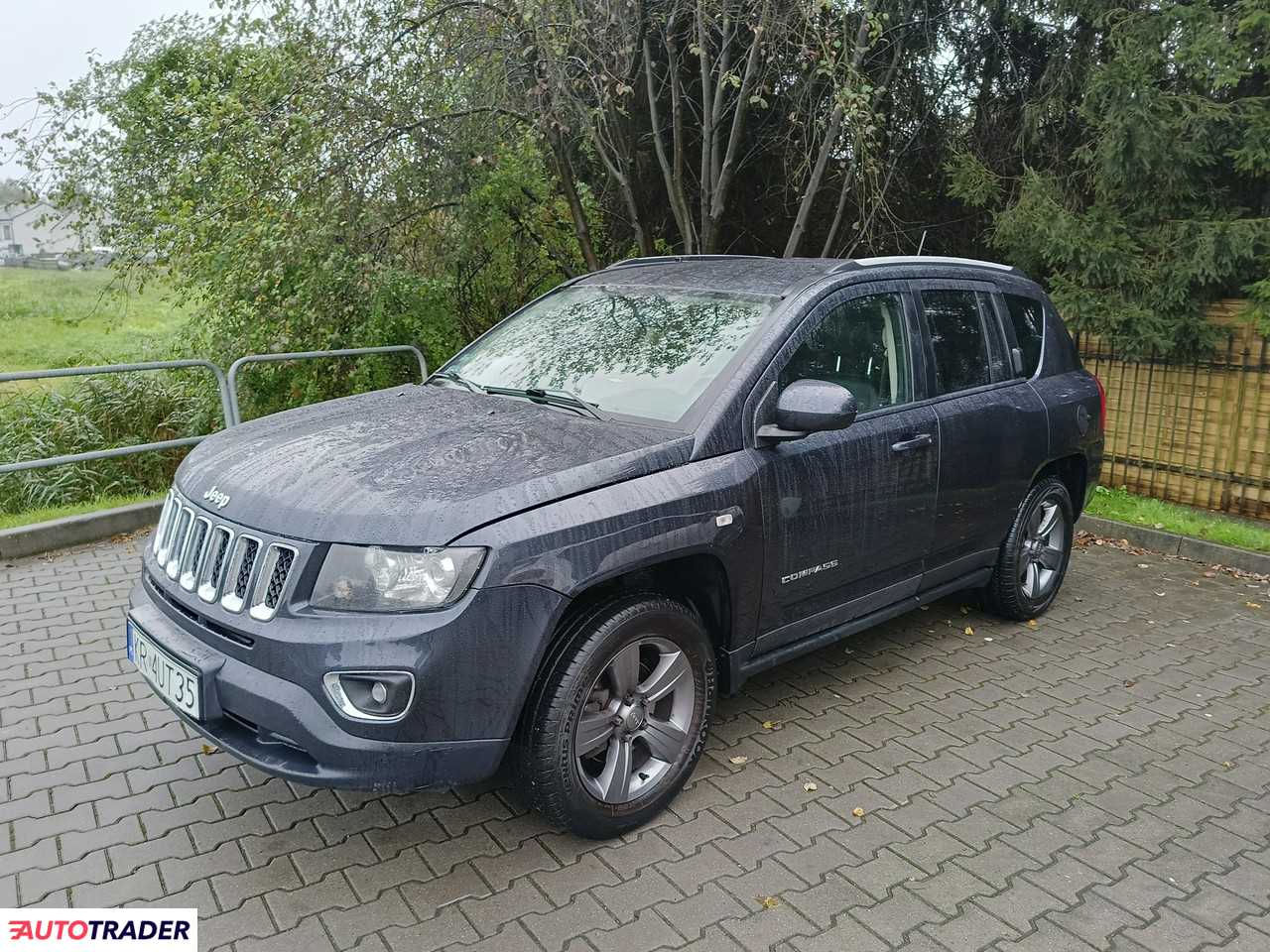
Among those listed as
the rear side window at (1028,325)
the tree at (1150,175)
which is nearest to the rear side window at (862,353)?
the rear side window at (1028,325)

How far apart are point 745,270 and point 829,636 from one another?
163cm

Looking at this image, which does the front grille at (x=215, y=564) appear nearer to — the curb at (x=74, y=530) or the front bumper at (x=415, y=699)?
the front bumper at (x=415, y=699)

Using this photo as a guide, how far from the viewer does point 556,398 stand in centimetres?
391

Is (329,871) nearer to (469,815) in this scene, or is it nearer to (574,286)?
(469,815)

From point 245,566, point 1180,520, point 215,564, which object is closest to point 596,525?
point 245,566

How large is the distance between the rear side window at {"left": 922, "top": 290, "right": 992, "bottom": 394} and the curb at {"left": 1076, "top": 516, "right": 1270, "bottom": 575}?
6.78 ft

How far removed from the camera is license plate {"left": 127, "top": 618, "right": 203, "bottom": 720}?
3039 millimetres

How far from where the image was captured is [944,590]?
4.80m

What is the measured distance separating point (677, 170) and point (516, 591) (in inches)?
275

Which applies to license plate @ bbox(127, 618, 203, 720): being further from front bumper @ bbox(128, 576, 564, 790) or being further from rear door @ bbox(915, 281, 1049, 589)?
rear door @ bbox(915, 281, 1049, 589)

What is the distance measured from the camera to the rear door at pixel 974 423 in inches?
177

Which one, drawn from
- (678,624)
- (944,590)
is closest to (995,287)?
(944,590)

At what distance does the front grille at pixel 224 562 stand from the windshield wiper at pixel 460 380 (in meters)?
1.27

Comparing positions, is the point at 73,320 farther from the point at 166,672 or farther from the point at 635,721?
the point at 635,721
